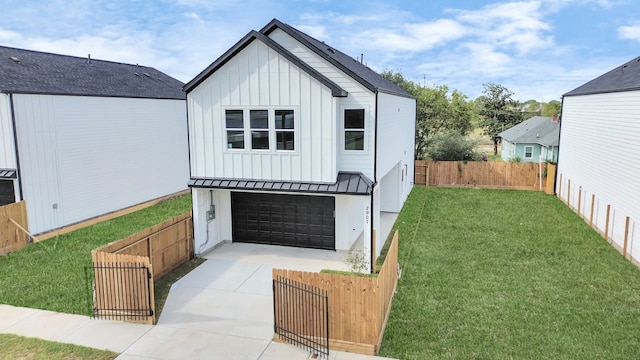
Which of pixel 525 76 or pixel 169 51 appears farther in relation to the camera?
pixel 525 76

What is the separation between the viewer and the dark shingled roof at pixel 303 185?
13273 millimetres

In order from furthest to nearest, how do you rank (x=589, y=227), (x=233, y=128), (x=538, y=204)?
(x=538, y=204)
(x=589, y=227)
(x=233, y=128)

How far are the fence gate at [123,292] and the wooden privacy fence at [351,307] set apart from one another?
10.7ft

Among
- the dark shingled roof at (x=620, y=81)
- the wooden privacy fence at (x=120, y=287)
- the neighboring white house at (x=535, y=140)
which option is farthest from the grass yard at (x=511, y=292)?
the neighboring white house at (x=535, y=140)

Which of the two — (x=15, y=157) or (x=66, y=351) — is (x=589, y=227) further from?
(x=15, y=157)

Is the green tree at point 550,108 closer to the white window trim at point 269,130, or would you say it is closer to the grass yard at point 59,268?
the grass yard at point 59,268

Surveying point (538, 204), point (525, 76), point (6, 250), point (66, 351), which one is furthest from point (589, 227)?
point (525, 76)

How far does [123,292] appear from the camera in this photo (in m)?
10.1

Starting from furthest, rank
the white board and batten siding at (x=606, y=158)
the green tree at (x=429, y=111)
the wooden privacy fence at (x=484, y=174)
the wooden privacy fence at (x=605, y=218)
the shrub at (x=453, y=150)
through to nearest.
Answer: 1. the green tree at (x=429, y=111)
2. the shrub at (x=453, y=150)
3. the wooden privacy fence at (x=484, y=174)
4. the white board and batten siding at (x=606, y=158)
5. the wooden privacy fence at (x=605, y=218)

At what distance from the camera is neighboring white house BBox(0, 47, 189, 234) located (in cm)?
1633

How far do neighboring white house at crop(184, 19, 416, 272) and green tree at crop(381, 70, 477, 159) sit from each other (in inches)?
976

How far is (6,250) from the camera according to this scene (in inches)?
595

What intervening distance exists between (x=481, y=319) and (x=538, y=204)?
15015 mm

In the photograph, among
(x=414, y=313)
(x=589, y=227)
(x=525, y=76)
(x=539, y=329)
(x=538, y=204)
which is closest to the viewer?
(x=539, y=329)
